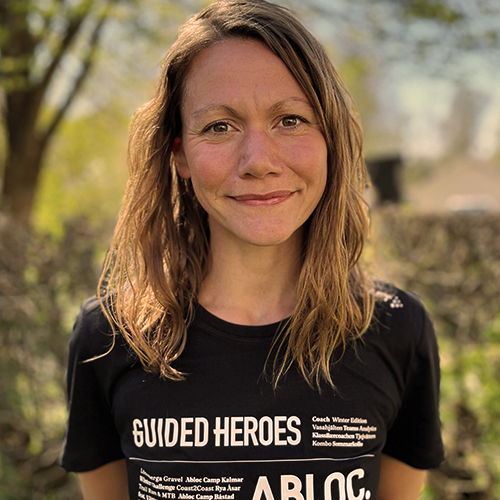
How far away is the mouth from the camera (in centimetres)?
154

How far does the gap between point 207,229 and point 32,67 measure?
584 centimetres

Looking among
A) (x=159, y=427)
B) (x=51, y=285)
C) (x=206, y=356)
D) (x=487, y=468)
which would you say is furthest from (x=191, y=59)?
(x=487, y=468)

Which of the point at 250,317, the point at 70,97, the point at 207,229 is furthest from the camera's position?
the point at 70,97

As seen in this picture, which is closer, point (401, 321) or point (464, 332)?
point (401, 321)

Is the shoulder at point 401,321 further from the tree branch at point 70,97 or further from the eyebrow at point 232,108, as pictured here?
the tree branch at point 70,97

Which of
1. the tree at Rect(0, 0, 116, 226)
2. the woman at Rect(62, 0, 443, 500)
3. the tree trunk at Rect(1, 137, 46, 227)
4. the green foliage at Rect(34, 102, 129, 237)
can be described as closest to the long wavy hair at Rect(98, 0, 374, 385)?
the woman at Rect(62, 0, 443, 500)

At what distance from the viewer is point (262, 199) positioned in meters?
1.55

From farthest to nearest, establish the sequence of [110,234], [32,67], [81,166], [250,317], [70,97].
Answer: [81,166] → [70,97] → [32,67] → [110,234] → [250,317]

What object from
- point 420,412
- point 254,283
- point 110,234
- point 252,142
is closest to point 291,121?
point 252,142

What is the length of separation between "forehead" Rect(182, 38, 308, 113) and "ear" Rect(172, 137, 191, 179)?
0.20m

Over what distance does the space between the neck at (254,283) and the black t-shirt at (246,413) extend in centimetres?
6

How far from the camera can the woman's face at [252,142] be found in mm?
1523

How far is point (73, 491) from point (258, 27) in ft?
11.6

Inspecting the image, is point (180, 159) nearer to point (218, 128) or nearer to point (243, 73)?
point (218, 128)
